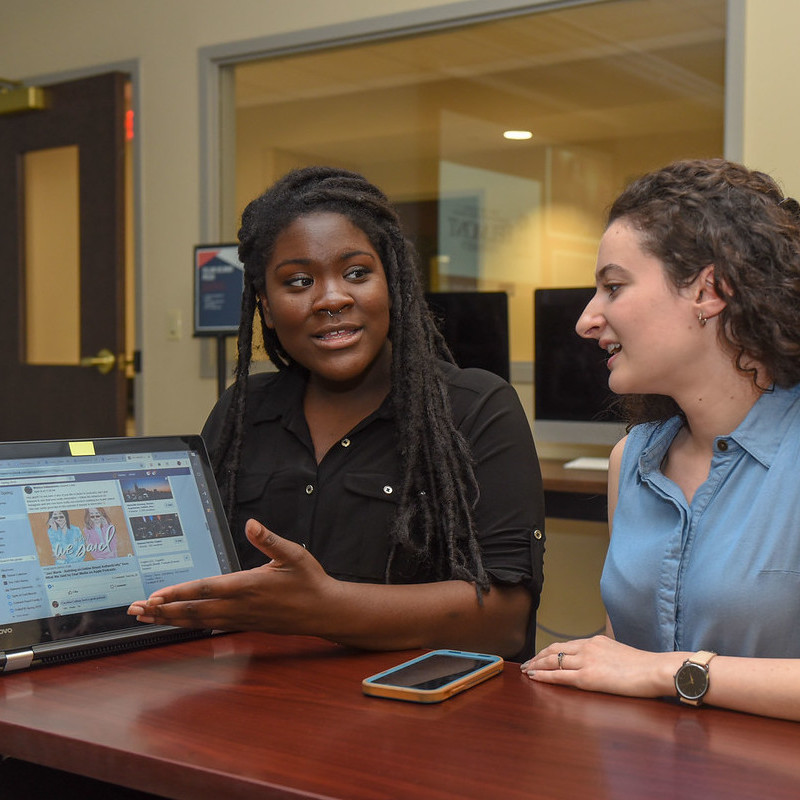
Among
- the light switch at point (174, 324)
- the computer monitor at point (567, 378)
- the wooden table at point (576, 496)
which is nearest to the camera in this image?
the wooden table at point (576, 496)

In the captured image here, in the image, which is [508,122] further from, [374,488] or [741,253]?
[741,253]

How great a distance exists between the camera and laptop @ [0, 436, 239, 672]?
117cm

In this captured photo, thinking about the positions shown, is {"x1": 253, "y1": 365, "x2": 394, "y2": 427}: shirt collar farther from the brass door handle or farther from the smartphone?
the brass door handle

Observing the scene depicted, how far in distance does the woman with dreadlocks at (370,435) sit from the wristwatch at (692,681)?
13.9 inches

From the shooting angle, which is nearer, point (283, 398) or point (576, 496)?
point (283, 398)

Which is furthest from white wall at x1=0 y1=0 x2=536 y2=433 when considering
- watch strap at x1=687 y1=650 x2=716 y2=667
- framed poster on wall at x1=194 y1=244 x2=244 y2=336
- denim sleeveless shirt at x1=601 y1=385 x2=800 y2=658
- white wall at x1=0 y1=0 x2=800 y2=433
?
watch strap at x1=687 y1=650 x2=716 y2=667

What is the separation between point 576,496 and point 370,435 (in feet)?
4.70

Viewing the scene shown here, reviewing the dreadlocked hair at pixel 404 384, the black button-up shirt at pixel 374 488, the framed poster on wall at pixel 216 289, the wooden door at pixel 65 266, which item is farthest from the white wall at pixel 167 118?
the black button-up shirt at pixel 374 488

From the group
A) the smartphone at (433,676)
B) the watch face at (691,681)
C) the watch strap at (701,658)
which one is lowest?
the smartphone at (433,676)

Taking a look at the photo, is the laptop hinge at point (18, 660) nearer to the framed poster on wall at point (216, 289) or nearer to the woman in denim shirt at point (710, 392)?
the woman in denim shirt at point (710, 392)

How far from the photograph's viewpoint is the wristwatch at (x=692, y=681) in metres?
1.05

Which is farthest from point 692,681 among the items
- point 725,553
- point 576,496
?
point 576,496

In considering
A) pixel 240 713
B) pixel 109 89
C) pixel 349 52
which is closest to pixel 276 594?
pixel 240 713

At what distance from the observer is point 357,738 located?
3.10 feet
